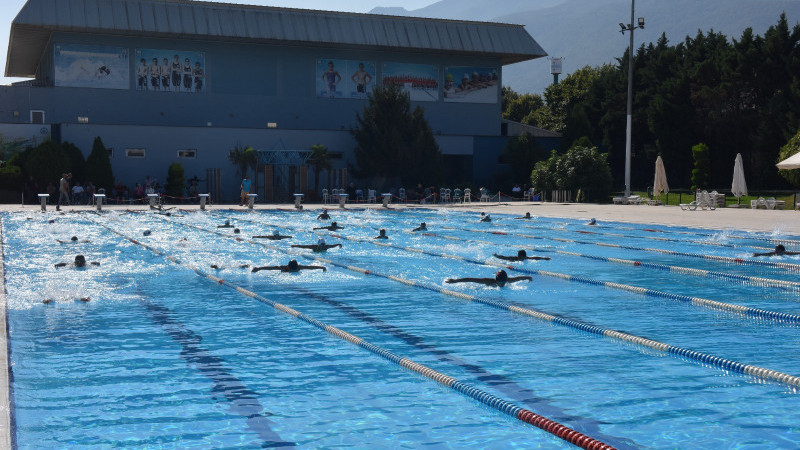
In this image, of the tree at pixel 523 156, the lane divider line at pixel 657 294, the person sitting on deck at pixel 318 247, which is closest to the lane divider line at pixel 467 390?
the lane divider line at pixel 657 294

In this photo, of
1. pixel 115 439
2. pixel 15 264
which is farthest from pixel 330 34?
pixel 115 439

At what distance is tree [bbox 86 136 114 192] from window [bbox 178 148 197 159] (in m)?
3.81

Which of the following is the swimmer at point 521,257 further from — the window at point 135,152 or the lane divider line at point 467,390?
the window at point 135,152

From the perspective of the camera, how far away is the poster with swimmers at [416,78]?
46.2m

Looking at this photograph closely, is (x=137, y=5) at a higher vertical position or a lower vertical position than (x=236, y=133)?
higher

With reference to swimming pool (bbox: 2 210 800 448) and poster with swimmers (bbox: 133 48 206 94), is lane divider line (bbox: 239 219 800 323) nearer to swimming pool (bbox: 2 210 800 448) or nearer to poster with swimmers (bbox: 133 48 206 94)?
swimming pool (bbox: 2 210 800 448)

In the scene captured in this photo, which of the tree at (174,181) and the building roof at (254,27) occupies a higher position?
the building roof at (254,27)

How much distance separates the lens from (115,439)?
5.36 metres

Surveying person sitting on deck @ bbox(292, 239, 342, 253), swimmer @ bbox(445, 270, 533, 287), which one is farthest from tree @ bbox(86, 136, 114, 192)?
swimmer @ bbox(445, 270, 533, 287)

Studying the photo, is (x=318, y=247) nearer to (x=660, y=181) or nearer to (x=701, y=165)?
(x=660, y=181)

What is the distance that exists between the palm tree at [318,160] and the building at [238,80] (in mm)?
562

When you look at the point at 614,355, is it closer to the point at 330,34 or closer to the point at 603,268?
the point at 603,268

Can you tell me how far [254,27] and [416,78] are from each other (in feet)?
28.7

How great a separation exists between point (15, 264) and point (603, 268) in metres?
9.04
